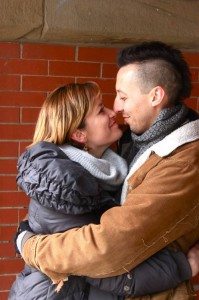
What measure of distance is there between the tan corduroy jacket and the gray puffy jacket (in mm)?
70

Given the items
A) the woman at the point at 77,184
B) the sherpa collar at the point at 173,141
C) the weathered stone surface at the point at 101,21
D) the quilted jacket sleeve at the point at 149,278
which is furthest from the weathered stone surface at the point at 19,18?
the quilted jacket sleeve at the point at 149,278

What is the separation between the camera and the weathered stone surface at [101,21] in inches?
124

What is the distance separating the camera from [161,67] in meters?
2.34

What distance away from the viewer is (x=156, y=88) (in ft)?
7.57

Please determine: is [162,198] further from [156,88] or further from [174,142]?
[156,88]

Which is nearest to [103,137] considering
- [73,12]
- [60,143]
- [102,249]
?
[60,143]

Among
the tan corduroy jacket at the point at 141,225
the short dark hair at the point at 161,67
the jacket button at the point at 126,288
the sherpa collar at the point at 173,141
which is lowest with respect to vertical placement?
the jacket button at the point at 126,288

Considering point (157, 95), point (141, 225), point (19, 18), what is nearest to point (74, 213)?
point (141, 225)

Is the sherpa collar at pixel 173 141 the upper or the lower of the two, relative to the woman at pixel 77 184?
upper

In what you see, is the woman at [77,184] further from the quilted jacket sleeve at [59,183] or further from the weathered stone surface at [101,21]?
the weathered stone surface at [101,21]

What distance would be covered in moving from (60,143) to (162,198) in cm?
58

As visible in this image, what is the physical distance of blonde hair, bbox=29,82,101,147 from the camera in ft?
7.77

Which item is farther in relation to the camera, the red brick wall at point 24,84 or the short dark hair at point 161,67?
the red brick wall at point 24,84

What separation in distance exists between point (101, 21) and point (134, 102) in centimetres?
110
